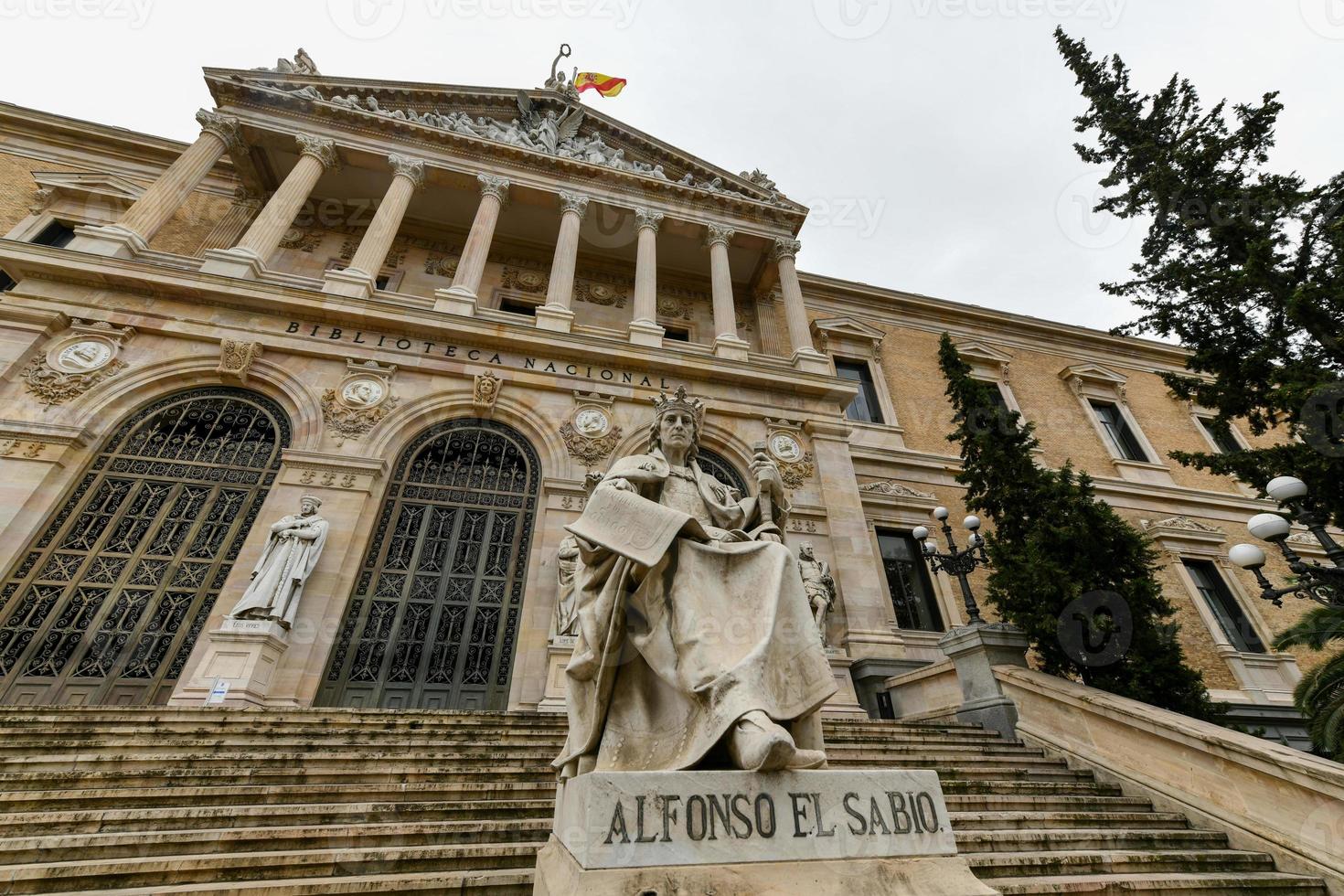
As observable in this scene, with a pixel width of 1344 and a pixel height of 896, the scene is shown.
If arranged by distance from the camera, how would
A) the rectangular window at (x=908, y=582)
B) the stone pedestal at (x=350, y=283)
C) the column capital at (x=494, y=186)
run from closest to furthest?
the stone pedestal at (x=350, y=283)
the rectangular window at (x=908, y=582)
the column capital at (x=494, y=186)

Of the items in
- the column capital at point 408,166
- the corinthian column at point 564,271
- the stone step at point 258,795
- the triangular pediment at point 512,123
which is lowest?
the stone step at point 258,795

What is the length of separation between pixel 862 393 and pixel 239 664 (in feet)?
46.2

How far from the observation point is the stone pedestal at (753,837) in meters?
1.71

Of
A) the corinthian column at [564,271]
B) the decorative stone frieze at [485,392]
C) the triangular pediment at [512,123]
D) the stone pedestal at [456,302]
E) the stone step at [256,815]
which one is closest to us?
the stone step at [256,815]

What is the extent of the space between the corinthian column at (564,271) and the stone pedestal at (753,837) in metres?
9.94

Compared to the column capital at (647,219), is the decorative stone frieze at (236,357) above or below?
below

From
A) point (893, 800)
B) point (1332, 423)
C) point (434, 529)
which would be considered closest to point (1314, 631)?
point (1332, 423)

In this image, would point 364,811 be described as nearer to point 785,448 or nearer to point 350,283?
point 785,448

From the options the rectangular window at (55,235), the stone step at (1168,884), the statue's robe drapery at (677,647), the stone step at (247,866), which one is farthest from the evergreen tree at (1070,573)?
the rectangular window at (55,235)

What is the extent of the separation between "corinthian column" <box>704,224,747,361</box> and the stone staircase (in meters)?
8.22

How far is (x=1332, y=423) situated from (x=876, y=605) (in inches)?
224

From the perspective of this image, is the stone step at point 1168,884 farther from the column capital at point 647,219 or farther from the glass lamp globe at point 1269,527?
the column capital at point 647,219

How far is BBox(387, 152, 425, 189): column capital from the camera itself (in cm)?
1253

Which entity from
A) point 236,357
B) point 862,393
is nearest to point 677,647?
point 236,357
